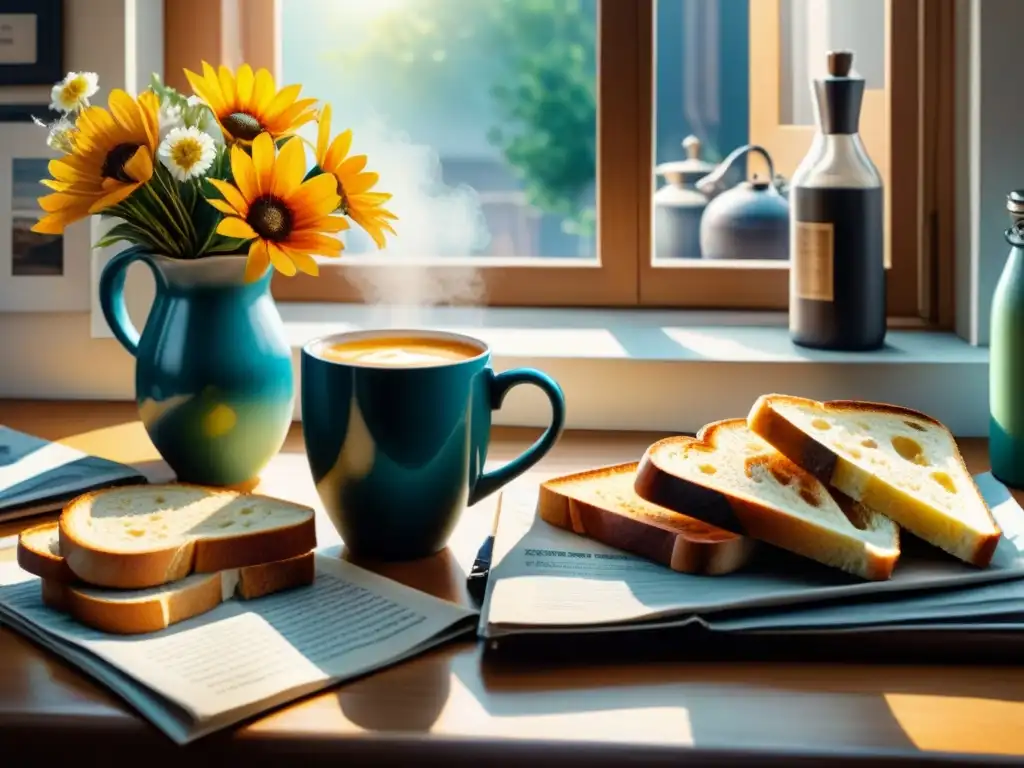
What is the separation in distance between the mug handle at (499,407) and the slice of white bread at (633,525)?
0.11ft

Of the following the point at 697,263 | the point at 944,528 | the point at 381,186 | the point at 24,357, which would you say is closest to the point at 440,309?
the point at 381,186

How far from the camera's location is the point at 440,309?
1.58 meters

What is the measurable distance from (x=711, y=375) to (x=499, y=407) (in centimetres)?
48

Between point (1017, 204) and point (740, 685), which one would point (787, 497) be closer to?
point (740, 685)

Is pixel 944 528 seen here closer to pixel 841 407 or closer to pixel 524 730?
pixel 841 407

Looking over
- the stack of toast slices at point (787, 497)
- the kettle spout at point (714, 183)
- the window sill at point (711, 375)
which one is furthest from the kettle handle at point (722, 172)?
the stack of toast slices at point (787, 497)

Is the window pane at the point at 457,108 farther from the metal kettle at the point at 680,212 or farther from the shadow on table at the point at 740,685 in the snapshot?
the shadow on table at the point at 740,685

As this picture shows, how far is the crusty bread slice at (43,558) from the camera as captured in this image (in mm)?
788

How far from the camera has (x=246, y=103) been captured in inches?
40.6

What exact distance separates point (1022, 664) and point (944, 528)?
0.39 feet

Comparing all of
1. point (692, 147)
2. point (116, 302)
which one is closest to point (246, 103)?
point (116, 302)

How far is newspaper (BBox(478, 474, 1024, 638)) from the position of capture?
0.75 meters

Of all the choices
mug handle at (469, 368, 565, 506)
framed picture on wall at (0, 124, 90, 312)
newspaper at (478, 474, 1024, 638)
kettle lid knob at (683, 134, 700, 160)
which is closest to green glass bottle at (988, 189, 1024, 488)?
newspaper at (478, 474, 1024, 638)

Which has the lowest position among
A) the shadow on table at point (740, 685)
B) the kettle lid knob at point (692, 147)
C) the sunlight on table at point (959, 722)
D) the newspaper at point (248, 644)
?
the sunlight on table at point (959, 722)
